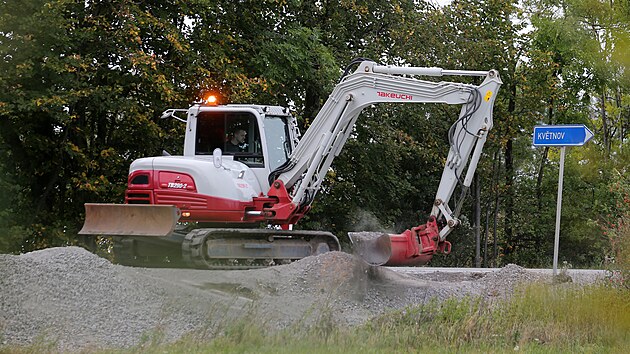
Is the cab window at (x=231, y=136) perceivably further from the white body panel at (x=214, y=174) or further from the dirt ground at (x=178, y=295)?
the dirt ground at (x=178, y=295)

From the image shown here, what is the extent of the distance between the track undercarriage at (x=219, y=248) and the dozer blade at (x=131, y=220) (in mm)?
653

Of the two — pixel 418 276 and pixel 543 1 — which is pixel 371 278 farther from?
pixel 543 1

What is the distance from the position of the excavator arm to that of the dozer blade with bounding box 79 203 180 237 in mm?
2158

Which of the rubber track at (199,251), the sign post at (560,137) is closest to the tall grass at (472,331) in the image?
the sign post at (560,137)

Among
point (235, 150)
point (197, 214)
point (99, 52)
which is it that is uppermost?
point (99, 52)

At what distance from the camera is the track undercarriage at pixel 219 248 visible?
15.3 meters

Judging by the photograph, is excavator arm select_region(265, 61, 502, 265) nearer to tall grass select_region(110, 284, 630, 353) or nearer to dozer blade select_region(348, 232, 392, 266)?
dozer blade select_region(348, 232, 392, 266)

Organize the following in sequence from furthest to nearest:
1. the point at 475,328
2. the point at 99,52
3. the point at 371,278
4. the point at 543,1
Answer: the point at 543,1 < the point at 99,52 < the point at 371,278 < the point at 475,328

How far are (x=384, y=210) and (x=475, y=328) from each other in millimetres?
17968

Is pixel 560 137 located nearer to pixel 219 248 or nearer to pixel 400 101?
pixel 400 101

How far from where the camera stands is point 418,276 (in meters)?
16.5

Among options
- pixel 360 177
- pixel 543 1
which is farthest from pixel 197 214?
pixel 543 1

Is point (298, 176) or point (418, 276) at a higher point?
point (298, 176)

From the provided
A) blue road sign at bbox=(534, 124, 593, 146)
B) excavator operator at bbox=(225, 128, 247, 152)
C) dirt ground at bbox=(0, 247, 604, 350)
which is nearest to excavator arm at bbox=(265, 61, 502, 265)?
excavator operator at bbox=(225, 128, 247, 152)
